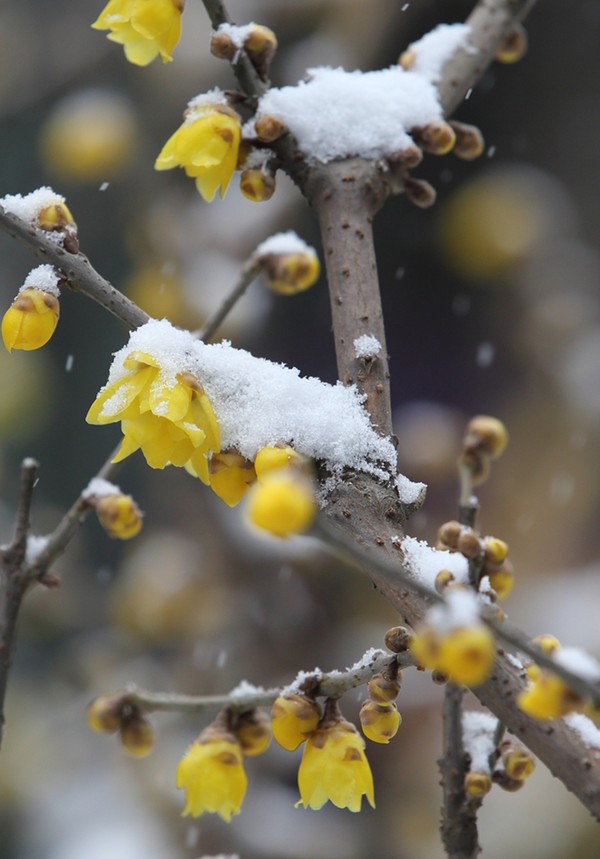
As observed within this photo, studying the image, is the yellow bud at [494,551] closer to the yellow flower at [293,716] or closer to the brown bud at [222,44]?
the yellow flower at [293,716]

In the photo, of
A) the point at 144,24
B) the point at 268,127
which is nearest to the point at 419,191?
the point at 268,127

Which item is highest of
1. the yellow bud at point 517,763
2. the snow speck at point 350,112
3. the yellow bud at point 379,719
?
the snow speck at point 350,112

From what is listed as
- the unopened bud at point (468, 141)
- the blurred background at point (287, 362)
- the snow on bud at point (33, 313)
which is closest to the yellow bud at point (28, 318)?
the snow on bud at point (33, 313)

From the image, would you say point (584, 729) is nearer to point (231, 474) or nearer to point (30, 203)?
point (231, 474)

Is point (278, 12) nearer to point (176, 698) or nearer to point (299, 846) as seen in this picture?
point (299, 846)

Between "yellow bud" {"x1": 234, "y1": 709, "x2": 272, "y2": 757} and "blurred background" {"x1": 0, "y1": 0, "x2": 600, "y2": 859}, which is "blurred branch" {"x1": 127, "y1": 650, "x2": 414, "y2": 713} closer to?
"yellow bud" {"x1": 234, "y1": 709, "x2": 272, "y2": 757}
